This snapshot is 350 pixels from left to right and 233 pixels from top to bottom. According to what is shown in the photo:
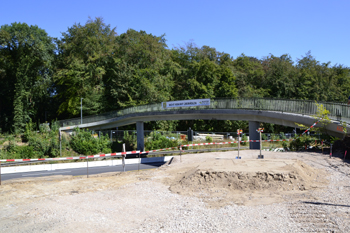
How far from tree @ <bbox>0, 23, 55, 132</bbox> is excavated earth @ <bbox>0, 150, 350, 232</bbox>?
38.7 metres

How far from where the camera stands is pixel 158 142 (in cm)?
3534

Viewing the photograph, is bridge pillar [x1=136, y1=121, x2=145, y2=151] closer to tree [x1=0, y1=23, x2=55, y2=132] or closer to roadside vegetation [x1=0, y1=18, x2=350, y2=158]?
roadside vegetation [x1=0, y1=18, x2=350, y2=158]

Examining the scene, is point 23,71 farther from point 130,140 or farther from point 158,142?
point 158,142

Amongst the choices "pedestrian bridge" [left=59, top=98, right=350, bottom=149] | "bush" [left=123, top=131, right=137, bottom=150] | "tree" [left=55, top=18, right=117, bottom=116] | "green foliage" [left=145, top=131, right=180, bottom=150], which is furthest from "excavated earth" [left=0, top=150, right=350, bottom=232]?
"tree" [left=55, top=18, right=117, bottom=116]

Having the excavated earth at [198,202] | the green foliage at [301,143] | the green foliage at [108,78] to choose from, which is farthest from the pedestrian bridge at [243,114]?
the excavated earth at [198,202]

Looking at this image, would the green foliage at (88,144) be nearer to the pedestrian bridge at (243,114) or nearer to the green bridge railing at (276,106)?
the pedestrian bridge at (243,114)

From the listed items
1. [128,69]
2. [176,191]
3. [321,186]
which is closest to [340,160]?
[321,186]

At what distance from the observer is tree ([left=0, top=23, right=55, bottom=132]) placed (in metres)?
47.0

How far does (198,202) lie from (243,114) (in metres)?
20.3

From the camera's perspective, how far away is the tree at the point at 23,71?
154 feet

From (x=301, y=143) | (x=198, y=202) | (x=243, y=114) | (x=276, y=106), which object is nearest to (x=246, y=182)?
(x=198, y=202)

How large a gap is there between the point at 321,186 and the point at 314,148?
34.9 ft

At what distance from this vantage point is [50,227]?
800 centimetres

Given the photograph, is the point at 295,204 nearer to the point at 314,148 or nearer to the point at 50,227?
the point at 50,227
